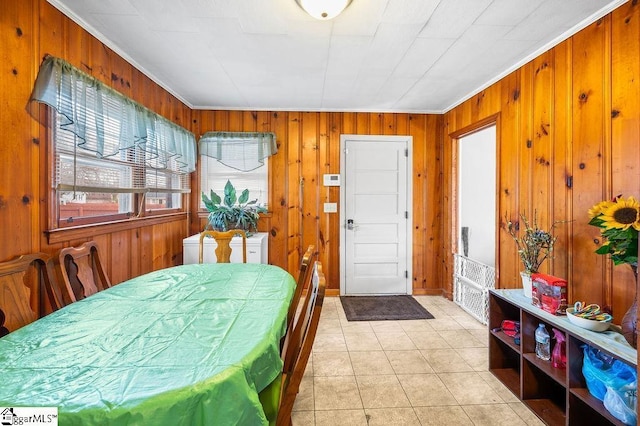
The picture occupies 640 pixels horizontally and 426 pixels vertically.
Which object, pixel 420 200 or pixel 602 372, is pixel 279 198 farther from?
pixel 602 372

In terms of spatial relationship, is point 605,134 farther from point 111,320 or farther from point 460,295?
point 111,320

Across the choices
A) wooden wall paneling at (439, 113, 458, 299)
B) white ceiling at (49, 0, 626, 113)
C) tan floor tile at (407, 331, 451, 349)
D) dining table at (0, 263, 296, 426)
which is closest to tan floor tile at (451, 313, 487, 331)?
tan floor tile at (407, 331, 451, 349)

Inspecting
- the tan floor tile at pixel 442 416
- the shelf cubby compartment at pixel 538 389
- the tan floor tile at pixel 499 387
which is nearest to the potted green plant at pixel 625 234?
the shelf cubby compartment at pixel 538 389

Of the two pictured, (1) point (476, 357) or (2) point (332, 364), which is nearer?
(2) point (332, 364)

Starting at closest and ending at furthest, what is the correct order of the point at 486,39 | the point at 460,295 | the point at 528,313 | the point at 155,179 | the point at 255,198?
the point at 528,313 < the point at 486,39 < the point at 155,179 < the point at 460,295 < the point at 255,198

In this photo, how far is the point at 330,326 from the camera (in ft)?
10.0

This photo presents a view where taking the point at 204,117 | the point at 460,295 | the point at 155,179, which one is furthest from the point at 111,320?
the point at 460,295

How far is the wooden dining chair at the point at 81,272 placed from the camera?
175 cm

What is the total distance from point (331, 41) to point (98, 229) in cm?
215

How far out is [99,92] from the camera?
2.07 metres

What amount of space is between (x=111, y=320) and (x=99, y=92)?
1.58 m

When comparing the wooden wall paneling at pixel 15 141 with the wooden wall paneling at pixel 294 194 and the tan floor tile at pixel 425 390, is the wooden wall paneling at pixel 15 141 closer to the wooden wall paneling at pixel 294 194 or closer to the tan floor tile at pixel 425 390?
the tan floor tile at pixel 425 390

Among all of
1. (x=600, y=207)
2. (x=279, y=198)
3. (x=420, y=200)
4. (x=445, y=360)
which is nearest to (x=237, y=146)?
(x=279, y=198)

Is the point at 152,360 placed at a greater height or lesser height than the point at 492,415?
greater
